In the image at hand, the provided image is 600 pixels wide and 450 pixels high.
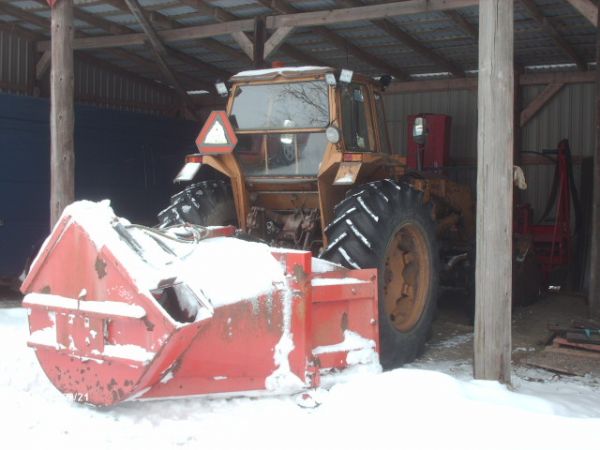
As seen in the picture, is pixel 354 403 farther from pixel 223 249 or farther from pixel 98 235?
pixel 98 235

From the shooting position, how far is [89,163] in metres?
10.2

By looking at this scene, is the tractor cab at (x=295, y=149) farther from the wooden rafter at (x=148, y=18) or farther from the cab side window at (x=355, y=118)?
the wooden rafter at (x=148, y=18)

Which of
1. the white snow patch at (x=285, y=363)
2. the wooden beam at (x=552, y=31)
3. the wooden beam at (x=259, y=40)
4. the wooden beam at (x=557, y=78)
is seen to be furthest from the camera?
the wooden beam at (x=557, y=78)

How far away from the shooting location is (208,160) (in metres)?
6.18

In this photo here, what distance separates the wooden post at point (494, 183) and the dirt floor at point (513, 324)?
4.16ft

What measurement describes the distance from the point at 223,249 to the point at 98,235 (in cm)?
80

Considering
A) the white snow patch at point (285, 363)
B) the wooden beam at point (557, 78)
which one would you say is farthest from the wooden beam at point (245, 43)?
the white snow patch at point (285, 363)

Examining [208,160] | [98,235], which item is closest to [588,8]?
[208,160]

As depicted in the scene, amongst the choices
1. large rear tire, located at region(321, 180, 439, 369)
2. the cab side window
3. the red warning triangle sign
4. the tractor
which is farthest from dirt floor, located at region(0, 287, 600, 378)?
the red warning triangle sign

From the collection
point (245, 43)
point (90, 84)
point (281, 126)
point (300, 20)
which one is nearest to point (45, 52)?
point (90, 84)

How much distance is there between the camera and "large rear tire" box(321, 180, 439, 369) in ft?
17.7

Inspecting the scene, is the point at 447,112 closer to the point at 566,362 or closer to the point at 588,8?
the point at 588,8

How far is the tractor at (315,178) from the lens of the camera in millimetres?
5773

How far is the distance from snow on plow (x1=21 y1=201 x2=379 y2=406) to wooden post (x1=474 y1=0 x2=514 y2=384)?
1.12m
